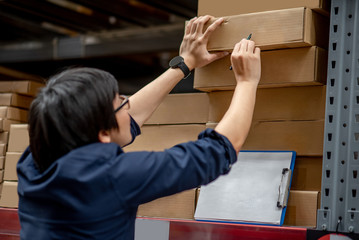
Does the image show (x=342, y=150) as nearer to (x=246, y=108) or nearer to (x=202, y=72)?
(x=246, y=108)

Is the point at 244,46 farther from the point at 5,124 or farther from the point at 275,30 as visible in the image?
the point at 5,124

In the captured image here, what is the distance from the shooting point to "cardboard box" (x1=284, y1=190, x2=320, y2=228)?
1338 mm

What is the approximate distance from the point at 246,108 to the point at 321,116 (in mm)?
333

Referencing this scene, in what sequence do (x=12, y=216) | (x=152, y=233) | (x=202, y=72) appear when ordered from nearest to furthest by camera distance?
1. (x=152, y=233)
2. (x=202, y=72)
3. (x=12, y=216)

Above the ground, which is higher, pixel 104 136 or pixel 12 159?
pixel 104 136

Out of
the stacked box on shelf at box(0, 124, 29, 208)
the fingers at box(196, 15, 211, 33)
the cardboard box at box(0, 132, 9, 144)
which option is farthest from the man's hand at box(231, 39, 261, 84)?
the cardboard box at box(0, 132, 9, 144)

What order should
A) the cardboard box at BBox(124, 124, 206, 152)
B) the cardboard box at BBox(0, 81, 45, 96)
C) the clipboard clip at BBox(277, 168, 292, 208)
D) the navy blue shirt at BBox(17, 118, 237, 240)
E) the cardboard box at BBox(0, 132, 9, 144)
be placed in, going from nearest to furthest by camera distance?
1. the navy blue shirt at BBox(17, 118, 237, 240)
2. the clipboard clip at BBox(277, 168, 292, 208)
3. the cardboard box at BBox(124, 124, 206, 152)
4. the cardboard box at BBox(0, 132, 9, 144)
5. the cardboard box at BBox(0, 81, 45, 96)

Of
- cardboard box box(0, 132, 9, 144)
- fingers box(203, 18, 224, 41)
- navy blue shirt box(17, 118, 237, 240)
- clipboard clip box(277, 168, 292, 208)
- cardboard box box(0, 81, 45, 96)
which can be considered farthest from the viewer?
cardboard box box(0, 81, 45, 96)

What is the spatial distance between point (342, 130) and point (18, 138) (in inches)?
48.0

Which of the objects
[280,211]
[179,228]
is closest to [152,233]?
[179,228]

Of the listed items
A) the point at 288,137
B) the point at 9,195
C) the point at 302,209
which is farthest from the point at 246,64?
the point at 9,195

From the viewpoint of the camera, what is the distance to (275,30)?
138cm

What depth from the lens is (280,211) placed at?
4.36 ft

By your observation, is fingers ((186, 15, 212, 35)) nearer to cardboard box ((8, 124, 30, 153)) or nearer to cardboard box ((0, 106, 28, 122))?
cardboard box ((8, 124, 30, 153))
